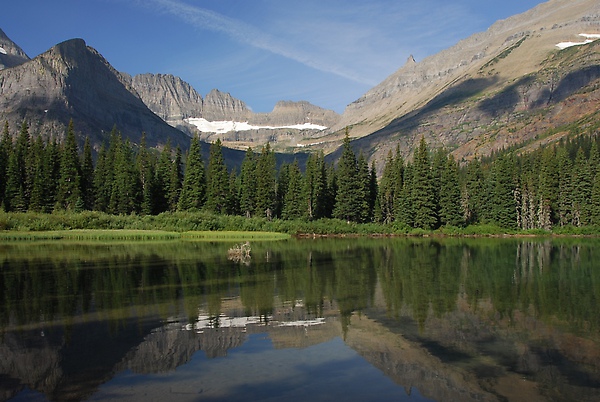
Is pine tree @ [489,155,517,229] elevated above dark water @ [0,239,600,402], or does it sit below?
above

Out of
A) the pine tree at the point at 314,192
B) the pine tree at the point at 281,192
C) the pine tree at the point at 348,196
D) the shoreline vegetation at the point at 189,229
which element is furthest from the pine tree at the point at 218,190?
the pine tree at the point at 348,196

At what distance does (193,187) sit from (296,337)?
8439cm

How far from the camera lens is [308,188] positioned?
10194 cm

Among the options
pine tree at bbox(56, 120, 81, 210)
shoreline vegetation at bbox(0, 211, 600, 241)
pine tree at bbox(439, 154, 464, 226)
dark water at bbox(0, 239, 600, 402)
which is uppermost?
pine tree at bbox(56, 120, 81, 210)

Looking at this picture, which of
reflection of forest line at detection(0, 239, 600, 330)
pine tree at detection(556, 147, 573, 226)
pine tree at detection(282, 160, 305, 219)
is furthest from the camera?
pine tree at detection(556, 147, 573, 226)

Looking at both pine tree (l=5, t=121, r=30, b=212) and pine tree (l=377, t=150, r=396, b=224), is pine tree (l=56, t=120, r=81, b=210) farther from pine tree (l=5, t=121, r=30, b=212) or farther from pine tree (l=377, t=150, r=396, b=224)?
pine tree (l=377, t=150, r=396, b=224)

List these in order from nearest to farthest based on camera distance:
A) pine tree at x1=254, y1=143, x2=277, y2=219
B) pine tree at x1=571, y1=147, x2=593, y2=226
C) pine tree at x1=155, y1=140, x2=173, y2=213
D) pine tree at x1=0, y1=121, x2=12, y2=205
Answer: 1. pine tree at x1=0, y1=121, x2=12, y2=205
2. pine tree at x1=571, y1=147, x2=593, y2=226
3. pine tree at x1=254, y1=143, x2=277, y2=219
4. pine tree at x1=155, y1=140, x2=173, y2=213

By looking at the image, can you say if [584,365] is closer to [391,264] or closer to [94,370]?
[94,370]

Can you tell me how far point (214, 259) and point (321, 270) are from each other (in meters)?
10.8

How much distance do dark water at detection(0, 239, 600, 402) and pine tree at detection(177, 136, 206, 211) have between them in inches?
2595

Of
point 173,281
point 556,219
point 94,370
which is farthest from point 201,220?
point 556,219

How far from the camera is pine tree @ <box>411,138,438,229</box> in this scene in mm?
94438

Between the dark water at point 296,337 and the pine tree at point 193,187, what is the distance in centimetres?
6592

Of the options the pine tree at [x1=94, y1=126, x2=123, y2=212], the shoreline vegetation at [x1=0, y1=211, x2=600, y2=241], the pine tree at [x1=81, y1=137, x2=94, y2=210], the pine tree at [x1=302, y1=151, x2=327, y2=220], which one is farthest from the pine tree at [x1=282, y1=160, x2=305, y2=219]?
the pine tree at [x1=81, y1=137, x2=94, y2=210]
